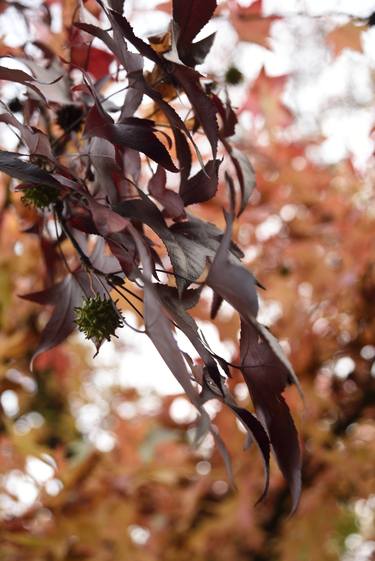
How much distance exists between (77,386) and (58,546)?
92cm

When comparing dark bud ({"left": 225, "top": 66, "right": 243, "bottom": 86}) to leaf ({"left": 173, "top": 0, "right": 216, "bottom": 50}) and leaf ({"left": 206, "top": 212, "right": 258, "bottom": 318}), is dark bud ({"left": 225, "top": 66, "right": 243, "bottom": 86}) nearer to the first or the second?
leaf ({"left": 173, "top": 0, "right": 216, "bottom": 50})

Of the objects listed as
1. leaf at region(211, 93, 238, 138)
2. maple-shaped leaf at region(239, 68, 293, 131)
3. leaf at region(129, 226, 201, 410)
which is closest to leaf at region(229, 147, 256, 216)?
leaf at region(211, 93, 238, 138)

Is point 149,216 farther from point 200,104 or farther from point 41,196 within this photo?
point 41,196

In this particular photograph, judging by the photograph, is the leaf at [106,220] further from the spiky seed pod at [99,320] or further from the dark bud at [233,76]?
the dark bud at [233,76]

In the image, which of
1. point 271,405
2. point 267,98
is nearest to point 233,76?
point 267,98

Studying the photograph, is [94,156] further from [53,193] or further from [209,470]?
[209,470]

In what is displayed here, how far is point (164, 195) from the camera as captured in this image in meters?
0.47

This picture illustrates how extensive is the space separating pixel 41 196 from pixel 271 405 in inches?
11.5

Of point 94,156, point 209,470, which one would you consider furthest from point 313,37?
point 94,156

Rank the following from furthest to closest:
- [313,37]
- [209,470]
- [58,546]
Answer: [313,37], [209,470], [58,546]

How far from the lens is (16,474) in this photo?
4.46ft

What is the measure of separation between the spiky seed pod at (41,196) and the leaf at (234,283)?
0.86 feet

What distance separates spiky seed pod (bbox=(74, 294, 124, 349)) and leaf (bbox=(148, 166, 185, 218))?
0.26ft

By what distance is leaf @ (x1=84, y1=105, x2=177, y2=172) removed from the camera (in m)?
0.42
